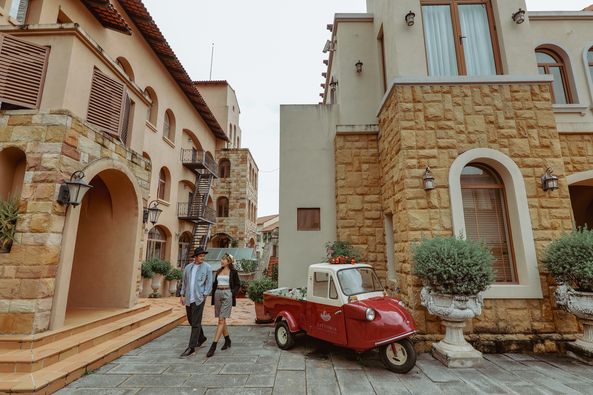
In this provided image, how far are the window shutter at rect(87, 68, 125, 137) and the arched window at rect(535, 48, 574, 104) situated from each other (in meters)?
11.0

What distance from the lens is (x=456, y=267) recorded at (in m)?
4.39

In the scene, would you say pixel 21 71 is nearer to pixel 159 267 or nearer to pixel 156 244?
pixel 159 267

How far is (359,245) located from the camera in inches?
287

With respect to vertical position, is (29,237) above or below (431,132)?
below

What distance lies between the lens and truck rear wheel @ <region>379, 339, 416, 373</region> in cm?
398

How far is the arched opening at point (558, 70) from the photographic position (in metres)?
7.26

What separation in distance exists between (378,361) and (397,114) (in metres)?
4.90

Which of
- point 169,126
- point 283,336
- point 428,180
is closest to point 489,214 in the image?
point 428,180

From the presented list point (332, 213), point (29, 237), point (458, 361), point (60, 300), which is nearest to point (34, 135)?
point (29, 237)

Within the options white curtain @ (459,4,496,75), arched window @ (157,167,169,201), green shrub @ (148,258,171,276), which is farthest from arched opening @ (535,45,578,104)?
arched window @ (157,167,169,201)

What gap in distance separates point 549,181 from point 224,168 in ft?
69.0

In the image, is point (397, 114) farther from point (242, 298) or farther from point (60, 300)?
point (242, 298)

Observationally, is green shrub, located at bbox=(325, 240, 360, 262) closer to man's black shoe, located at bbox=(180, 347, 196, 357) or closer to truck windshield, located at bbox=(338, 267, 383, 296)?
truck windshield, located at bbox=(338, 267, 383, 296)

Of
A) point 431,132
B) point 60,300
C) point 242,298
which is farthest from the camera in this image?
point 242,298
